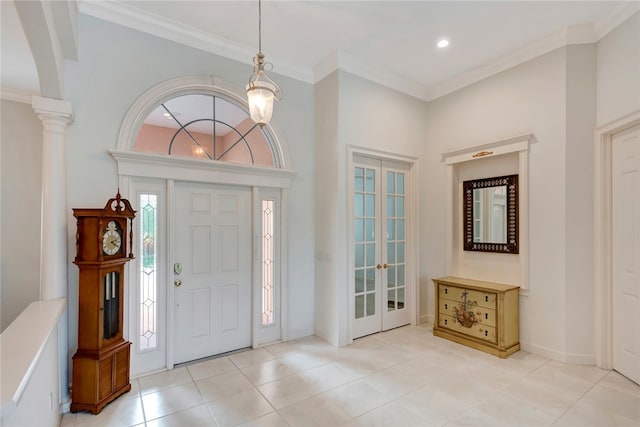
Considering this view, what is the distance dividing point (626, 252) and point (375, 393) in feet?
8.80

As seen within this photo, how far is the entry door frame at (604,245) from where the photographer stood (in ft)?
10.2

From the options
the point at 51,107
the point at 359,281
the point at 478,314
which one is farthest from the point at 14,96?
the point at 478,314

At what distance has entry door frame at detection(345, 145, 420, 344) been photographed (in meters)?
3.90

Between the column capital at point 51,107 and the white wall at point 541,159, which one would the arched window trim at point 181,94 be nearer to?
the column capital at point 51,107

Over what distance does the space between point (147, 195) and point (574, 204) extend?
4328 millimetres

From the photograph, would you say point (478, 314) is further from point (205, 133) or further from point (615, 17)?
point (205, 133)

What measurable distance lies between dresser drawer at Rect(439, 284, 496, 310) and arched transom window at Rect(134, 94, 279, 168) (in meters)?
2.69

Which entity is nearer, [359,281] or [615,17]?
[615,17]

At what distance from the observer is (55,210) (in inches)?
98.5

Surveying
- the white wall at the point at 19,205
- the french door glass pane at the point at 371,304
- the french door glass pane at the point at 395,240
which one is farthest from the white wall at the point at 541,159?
the white wall at the point at 19,205

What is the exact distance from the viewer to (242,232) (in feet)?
12.1

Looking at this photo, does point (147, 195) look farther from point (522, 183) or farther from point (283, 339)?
point (522, 183)

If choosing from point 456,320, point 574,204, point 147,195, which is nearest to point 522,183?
point 574,204

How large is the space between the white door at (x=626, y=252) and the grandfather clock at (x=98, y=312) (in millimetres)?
4526
